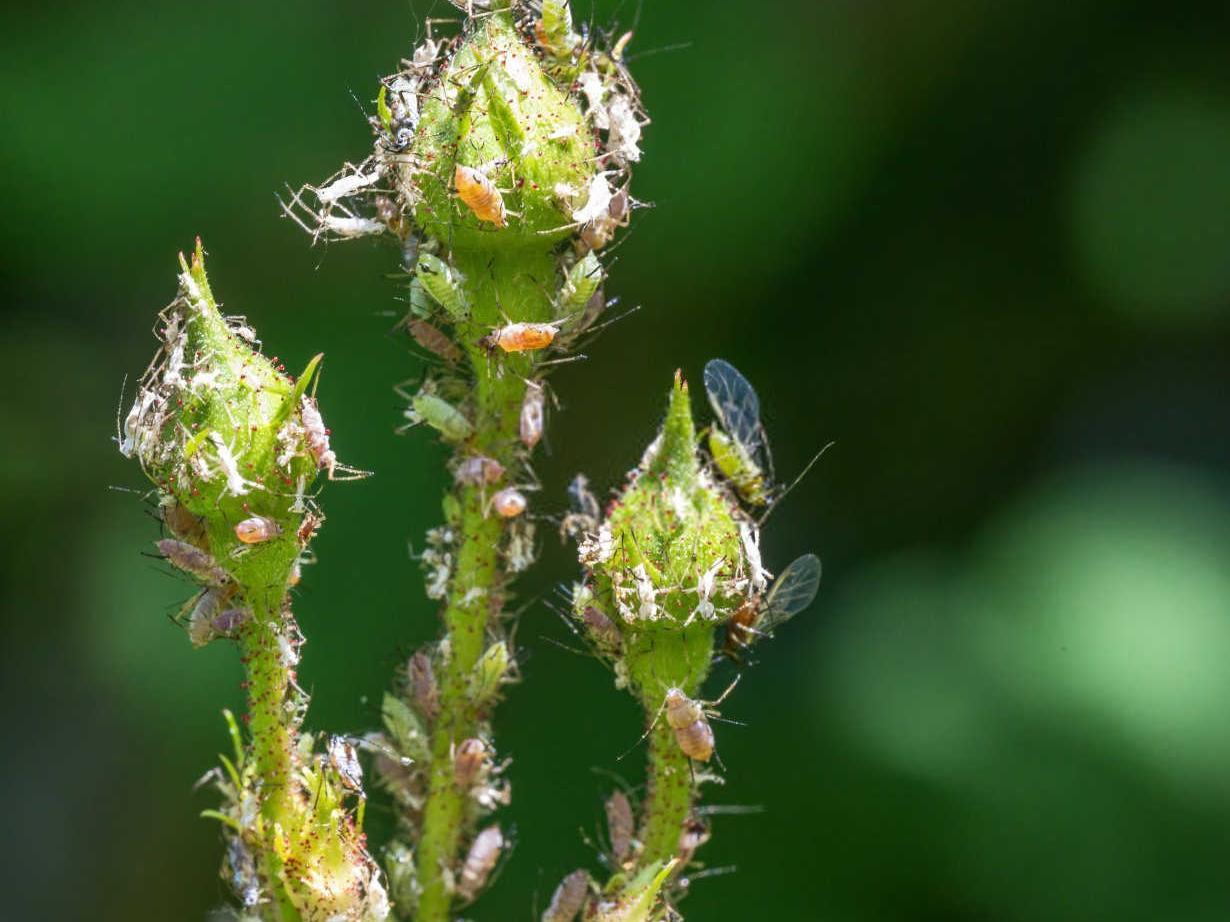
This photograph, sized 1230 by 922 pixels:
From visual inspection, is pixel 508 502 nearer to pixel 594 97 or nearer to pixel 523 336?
pixel 523 336

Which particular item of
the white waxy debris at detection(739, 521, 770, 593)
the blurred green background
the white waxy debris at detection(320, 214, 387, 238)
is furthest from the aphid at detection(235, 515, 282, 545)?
the blurred green background

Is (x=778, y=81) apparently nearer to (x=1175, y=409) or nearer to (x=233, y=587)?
(x=1175, y=409)

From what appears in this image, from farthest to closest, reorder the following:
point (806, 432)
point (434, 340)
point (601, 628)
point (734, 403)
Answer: point (806, 432) → point (734, 403) → point (434, 340) → point (601, 628)

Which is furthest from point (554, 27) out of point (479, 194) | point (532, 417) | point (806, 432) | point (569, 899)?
point (806, 432)

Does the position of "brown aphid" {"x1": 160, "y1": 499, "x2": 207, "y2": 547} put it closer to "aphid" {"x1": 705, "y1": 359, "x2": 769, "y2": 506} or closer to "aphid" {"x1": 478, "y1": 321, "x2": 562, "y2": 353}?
"aphid" {"x1": 478, "y1": 321, "x2": 562, "y2": 353}

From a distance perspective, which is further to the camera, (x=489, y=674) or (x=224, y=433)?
(x=489, y=674)
